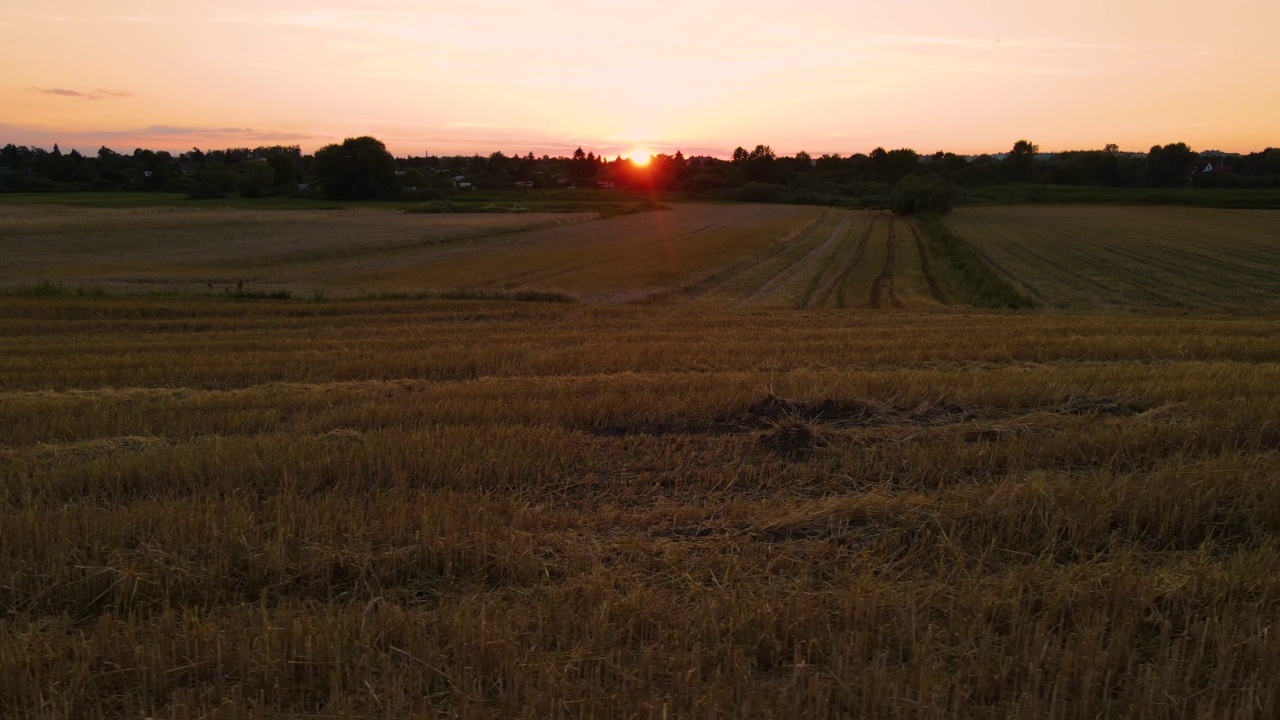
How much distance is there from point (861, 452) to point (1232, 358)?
8649mm

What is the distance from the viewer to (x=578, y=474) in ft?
20.4

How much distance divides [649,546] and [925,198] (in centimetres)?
8116

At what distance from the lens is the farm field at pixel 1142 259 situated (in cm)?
2473

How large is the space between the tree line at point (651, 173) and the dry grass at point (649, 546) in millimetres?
78239

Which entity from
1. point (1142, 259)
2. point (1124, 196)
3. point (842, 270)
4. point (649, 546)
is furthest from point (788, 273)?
point (1124, 196)

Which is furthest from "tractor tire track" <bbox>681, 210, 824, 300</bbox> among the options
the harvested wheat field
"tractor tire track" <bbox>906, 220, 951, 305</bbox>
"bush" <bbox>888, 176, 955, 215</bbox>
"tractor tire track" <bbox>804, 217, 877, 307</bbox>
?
"bush" <bbox>888, 176, 955, 215</bbox>

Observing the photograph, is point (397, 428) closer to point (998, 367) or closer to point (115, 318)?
point (998, 367)

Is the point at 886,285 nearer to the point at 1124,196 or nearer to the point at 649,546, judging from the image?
the point at 649,546

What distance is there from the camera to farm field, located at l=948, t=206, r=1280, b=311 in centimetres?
2473

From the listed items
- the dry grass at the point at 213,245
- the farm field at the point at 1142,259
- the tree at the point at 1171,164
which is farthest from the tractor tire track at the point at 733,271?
the tree at the point at 1171,164

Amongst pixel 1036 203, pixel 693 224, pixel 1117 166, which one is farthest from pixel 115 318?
pixel 1117 166

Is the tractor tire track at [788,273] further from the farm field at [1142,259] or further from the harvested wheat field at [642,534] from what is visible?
the harvested wheat field at [642,534]

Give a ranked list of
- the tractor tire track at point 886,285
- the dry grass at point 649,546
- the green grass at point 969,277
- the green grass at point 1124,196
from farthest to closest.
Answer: the green grass at point 1124,196, the green grass at point 969,277, the tractor tire track at point 886,285, the dry grass at point 649,546

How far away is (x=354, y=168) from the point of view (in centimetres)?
9569
